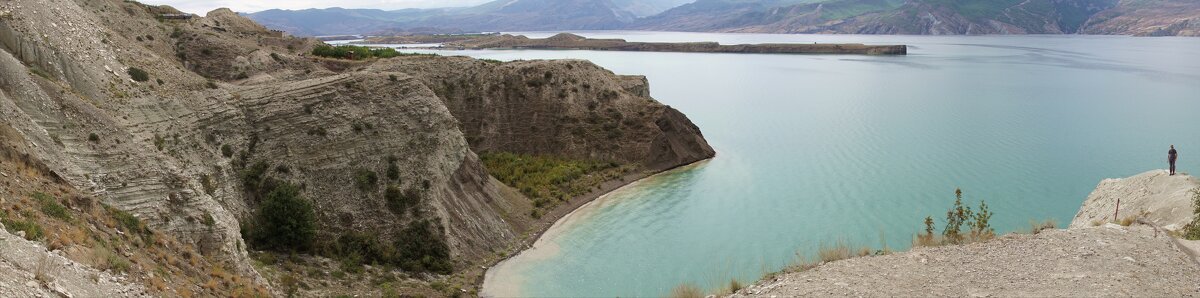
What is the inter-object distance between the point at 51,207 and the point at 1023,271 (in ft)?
79.5

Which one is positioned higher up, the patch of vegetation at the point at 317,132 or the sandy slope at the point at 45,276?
the patch of vegetation at the point at 317,132

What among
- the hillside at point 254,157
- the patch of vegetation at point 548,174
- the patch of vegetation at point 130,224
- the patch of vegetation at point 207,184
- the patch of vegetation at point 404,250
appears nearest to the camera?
the patch of vegetation at point 130,224

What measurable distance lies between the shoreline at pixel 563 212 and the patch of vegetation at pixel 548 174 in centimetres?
55

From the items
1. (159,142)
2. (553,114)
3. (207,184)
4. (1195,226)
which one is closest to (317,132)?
(207,184)

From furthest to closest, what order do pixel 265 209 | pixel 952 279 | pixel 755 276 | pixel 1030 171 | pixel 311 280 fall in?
pixel 1030 171
pixel 755 276
pixel 265 209
pixel 311 280
pixel 952 279

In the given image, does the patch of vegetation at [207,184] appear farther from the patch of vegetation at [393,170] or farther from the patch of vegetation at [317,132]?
the patch of vegetation at [393,170]

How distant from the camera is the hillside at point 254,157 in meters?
24.5

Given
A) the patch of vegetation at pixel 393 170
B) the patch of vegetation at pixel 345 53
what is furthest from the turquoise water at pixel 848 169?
the patch of vegetation at pixel 345 53

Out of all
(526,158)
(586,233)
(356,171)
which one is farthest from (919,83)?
(356,171)

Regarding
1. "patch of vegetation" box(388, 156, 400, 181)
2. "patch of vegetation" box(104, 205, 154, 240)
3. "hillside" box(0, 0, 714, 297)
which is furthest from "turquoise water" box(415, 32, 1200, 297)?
"patch of vegetation" box(104, 205, 154, 240)

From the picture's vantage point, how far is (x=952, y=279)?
1808 cm

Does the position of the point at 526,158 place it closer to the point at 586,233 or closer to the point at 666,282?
the point at 586,233

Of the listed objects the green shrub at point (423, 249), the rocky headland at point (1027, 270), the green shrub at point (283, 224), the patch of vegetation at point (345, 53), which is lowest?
the green shrub at point (423, 249)

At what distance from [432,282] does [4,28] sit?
18.1 meters
